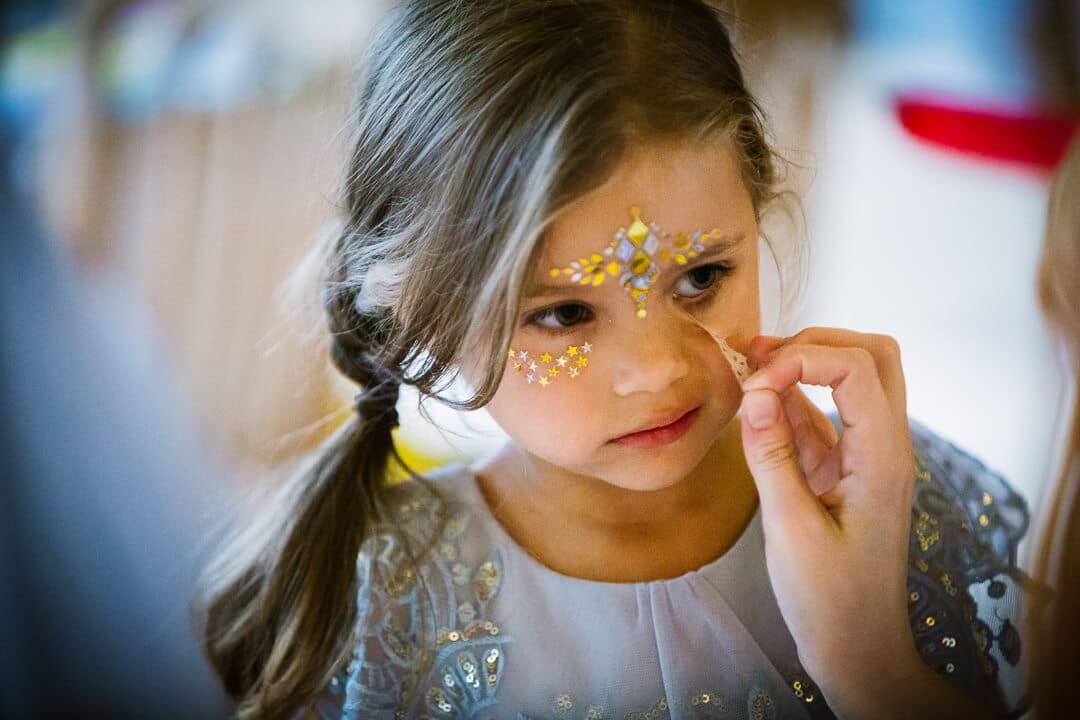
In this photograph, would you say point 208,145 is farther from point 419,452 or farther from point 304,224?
point 419,452

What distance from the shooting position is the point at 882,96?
668 mm

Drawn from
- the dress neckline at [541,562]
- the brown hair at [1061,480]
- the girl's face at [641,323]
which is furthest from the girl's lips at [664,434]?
the brown hair at [1061,480]

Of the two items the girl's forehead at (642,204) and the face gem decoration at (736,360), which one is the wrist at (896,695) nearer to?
the face gem decoration at (736,360)

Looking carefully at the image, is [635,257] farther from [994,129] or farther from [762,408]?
[994,129]

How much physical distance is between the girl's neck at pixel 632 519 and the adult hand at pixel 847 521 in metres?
0.07

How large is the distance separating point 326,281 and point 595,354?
0.27 m

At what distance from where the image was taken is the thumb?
24.4 inches

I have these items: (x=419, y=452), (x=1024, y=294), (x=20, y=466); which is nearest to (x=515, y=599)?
(x=419, y=452)

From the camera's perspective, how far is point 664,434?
0.66m

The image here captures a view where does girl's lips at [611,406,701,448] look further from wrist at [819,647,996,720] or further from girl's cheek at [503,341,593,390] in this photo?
wrist at [819,647,996,720]

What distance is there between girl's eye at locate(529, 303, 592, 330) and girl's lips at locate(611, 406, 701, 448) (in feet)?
0.29

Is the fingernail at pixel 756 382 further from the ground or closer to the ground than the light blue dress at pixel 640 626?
further from the ground

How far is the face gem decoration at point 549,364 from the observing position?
64cm

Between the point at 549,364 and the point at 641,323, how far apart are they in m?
0.07
